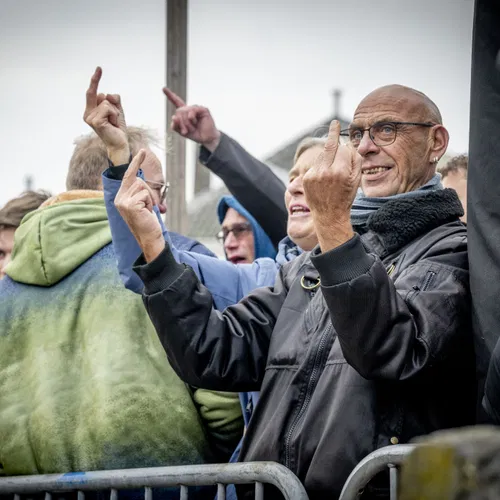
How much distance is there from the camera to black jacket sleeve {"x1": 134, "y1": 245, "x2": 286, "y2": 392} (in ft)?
10.0

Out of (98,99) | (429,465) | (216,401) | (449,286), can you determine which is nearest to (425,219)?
(449,286)

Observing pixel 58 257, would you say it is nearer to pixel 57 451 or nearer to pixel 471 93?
pixel 57 451

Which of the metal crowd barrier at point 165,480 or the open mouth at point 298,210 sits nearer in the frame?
the metal crowd barrier at point 165,480

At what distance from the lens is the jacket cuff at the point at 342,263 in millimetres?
2578

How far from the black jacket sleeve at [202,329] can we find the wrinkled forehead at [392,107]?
649mm

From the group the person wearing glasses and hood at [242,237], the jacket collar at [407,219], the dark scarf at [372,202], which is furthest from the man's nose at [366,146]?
the person wearing glasses and hood at [242,237]

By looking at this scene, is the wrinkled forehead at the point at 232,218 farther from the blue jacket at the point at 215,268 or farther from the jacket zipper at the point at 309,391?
the jacket zipper at the point at 309,391

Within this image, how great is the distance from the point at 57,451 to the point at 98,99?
1234 millimetres

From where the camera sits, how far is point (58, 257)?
3.69m

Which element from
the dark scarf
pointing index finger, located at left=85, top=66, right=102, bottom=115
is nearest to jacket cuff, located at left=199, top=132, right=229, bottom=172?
pointing index finger, located at left=85, top=66, right=102, bottom=115

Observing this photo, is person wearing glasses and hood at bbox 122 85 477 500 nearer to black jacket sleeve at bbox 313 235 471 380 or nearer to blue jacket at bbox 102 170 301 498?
black jacket sleeve at bbox 313 235 471 380

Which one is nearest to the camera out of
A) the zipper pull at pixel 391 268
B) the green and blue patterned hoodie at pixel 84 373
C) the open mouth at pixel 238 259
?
the zipper pull at pixel 391 268

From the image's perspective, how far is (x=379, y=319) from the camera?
2.57 meters

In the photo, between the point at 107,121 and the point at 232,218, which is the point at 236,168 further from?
the point at 107,121
